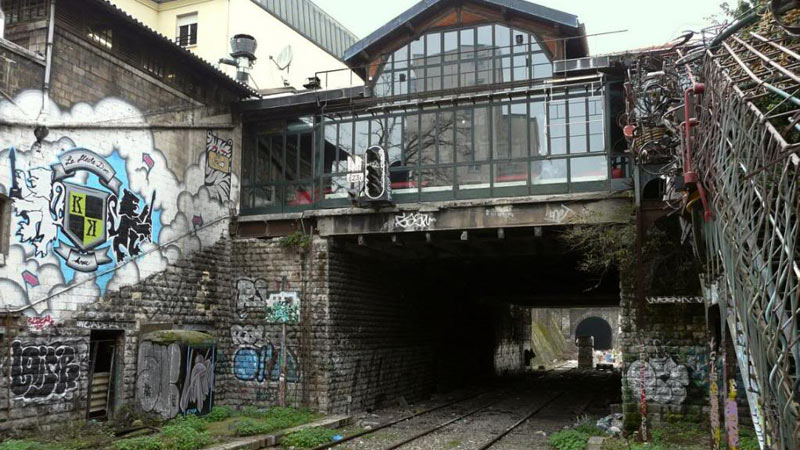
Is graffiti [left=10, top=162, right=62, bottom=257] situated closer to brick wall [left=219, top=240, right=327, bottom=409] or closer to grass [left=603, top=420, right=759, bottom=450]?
brick wall [left=219, top=240, right=327, bottom=409]

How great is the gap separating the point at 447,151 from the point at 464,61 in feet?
7.67

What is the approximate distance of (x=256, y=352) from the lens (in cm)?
1659

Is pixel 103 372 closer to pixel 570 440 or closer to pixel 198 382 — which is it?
pixel 198 382

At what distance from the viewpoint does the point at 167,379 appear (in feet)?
45.8

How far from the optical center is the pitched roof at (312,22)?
1030 inches

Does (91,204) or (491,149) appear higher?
(491,149)

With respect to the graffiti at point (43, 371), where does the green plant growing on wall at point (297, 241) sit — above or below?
above

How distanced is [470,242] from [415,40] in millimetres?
5361

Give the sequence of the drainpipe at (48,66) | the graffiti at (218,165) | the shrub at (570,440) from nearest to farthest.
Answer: the drainpipe at (48,66) → the shrub at (570,440) → the graffiti at (218,165)

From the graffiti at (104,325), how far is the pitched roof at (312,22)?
47.4 ft

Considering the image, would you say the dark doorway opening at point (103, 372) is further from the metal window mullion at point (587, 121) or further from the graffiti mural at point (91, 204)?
the metal window mullion at point (587, 121)

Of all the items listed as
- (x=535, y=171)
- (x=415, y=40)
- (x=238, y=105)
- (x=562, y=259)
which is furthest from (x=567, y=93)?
(x=238, y=105)

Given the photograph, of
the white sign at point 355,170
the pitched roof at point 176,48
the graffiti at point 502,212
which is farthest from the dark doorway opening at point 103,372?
the graffiti at point 502,212

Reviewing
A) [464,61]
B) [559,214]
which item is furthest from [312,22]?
[559,214]
